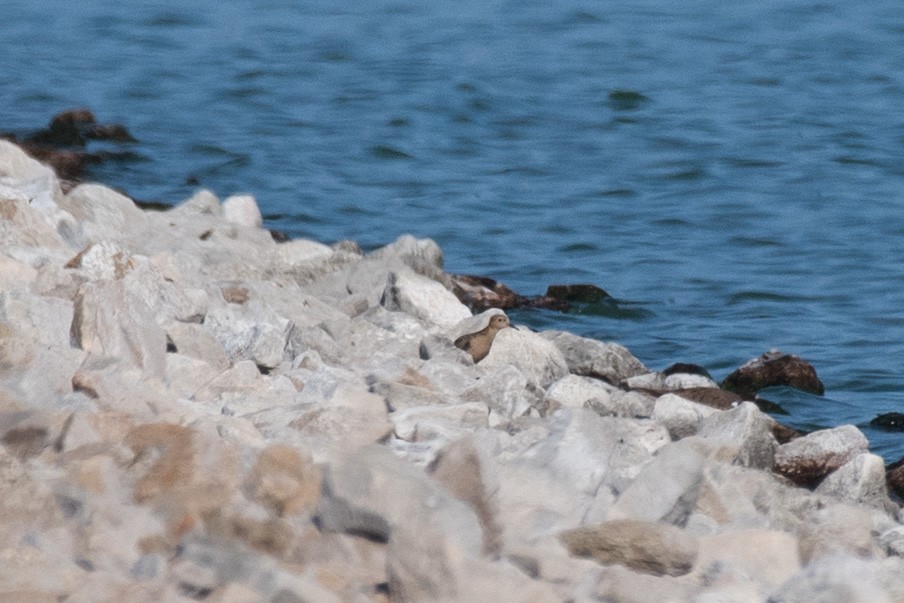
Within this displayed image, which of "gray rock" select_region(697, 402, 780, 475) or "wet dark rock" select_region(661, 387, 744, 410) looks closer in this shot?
"gray rock" select_region(697, 402, 780, 475)

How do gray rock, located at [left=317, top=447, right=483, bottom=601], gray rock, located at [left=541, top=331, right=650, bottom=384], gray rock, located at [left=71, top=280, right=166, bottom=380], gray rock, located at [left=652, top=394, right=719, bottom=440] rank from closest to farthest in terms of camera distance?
1. gray rock, located at [left=317, top=447, right=483, bottom=601]
2. gray rock, located at [left=71, top=280, right=166, bottom=380]
3. gray rock, located at [left=652, top=394, right=719, bottom=440]
4. gray rock, located at [left=541, top=331, right=650, bottom=384]

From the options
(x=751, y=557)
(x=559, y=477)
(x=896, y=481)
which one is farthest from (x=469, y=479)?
→ (x=896, y=481)

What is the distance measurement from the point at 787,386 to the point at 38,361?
3.62m

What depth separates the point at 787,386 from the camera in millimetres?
6543

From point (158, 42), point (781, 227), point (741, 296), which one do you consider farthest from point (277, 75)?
point (741, 296)

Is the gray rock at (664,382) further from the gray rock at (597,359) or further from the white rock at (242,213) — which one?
the white rock at (242,213)

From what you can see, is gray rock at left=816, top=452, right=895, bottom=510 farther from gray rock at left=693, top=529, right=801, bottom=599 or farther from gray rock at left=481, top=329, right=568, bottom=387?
gray rock at left=693, top=529, right=801, bottom=599

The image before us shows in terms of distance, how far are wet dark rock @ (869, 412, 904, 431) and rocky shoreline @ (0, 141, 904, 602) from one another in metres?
0.73

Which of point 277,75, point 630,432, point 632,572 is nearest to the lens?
point 632,572

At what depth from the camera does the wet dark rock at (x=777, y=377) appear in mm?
6520

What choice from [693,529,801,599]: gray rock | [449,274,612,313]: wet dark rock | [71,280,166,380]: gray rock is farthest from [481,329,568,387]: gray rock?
[693,529,801,599]: gray rock

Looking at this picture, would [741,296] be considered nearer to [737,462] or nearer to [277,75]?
[737,462]

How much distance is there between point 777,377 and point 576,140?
5661 mm

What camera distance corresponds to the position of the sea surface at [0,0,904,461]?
7980 millimetres
